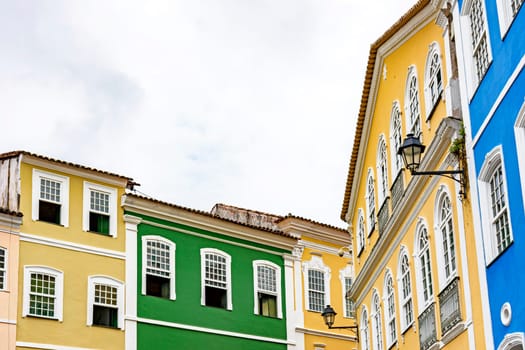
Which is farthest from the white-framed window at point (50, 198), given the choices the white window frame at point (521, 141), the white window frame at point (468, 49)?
the white window frame at point (521, 141)

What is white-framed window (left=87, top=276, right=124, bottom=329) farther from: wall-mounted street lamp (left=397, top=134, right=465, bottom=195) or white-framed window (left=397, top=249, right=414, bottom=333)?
wall-mounted street lamp (left=397, top=134, right=465, bottom=195)

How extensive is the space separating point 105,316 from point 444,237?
1306cm

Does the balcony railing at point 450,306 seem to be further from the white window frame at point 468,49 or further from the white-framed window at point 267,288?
the white-framed window at point 267,288

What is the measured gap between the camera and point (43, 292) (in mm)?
25578

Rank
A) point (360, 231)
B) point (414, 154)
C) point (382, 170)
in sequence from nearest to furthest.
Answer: point (414, 154) → point (382, 170) → point (360, 231)

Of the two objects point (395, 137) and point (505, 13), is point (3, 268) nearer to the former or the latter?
point (395, 137)

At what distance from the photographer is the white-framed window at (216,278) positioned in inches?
1163

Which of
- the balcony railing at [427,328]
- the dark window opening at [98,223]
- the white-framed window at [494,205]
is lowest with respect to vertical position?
the balcony railing at [427,328]

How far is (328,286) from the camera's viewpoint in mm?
32844

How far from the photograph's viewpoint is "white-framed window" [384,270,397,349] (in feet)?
68.7

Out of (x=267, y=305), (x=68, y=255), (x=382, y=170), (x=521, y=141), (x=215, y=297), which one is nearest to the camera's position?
(x=521, y=141)

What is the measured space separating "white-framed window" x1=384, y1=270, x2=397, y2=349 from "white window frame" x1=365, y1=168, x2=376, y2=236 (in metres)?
2.02

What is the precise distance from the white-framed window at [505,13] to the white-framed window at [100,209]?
54.4 feet

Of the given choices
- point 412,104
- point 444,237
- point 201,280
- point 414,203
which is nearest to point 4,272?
point 201,280
